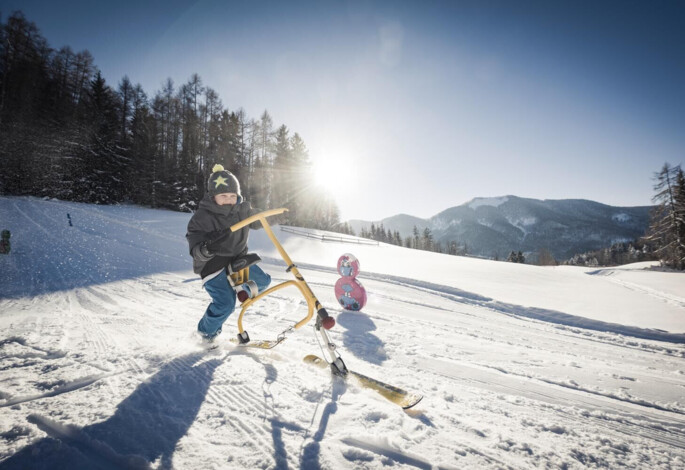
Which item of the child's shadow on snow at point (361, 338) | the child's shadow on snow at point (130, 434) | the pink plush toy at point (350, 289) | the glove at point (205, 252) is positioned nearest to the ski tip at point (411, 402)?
the child's shadow on snow at point (361, 338)

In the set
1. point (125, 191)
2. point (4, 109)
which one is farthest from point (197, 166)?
point (4, 109)

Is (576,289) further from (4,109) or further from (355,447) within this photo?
(4,109)

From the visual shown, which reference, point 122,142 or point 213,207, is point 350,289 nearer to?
point 213,207

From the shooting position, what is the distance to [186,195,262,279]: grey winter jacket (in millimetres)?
2861

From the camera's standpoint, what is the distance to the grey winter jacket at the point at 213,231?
9.39ft

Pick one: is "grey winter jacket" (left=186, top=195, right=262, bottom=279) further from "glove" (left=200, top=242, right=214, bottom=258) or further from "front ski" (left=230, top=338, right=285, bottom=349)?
"front ski" (left=230, top=338, right=285, bottom=349)

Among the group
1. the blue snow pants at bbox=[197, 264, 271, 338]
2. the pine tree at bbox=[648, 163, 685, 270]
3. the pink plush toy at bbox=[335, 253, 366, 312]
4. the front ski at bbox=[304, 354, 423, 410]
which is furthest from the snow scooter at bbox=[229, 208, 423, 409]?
the pine tree at bbox=[648, 163, 685, 270]

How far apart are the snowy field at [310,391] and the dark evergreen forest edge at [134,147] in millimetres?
27804

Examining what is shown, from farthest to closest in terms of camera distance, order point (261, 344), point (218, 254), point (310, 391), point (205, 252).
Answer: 1. point (261, 344)
2. point (218, 254)
3. point (205, 252)
4. point (310, 391)

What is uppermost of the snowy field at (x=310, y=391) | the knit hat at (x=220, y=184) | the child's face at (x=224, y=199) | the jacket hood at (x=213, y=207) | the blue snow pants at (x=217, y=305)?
the knit hat at (x=220, y=184)

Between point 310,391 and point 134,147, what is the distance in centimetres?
3664

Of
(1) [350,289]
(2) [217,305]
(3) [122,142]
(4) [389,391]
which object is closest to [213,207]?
(2) [217,305]

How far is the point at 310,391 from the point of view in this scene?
89.5 inches

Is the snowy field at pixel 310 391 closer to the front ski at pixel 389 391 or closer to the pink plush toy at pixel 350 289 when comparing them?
the front ski at pixel 389 391
